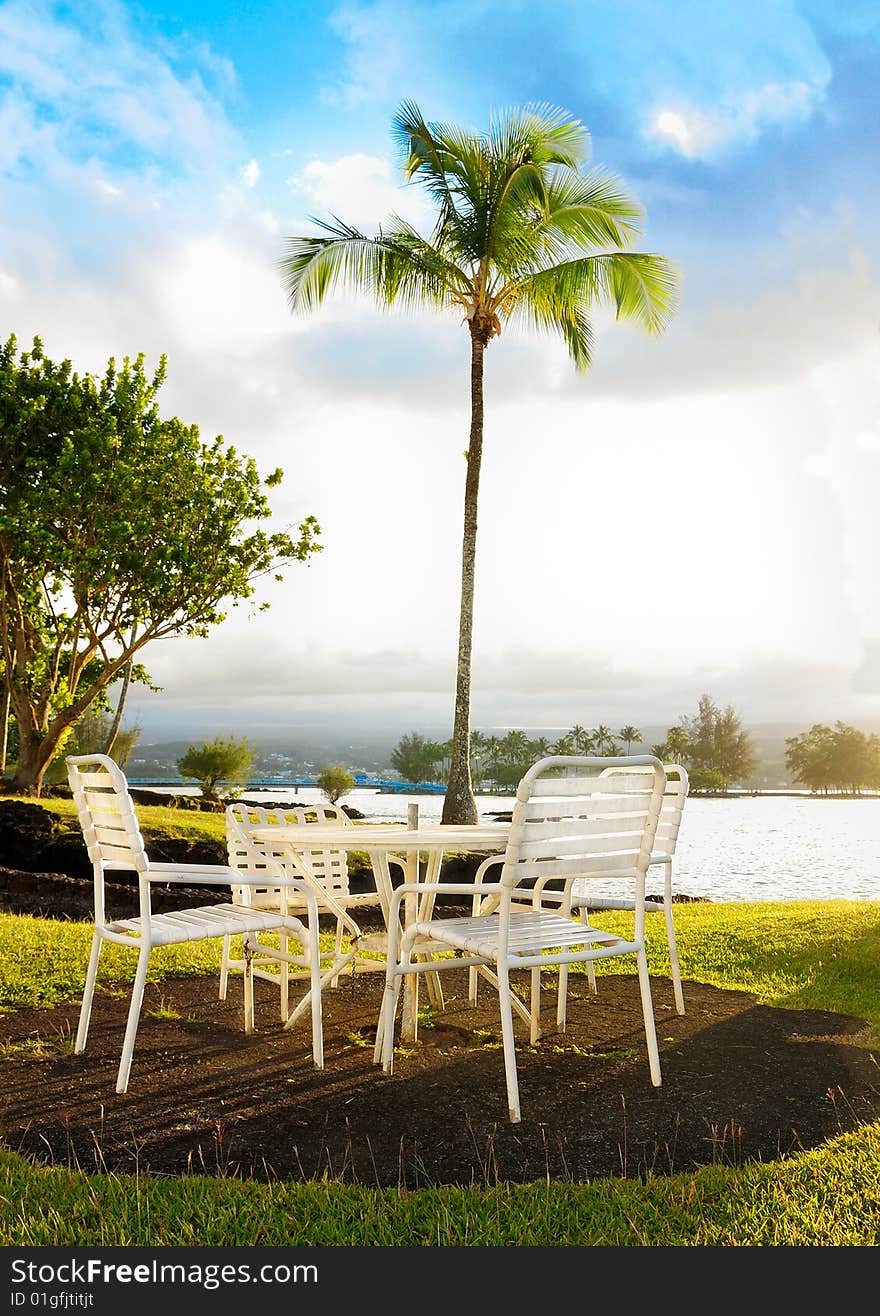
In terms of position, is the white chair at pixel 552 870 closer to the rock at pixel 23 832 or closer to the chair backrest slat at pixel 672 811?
the chair backrest slat at pixel 672 811

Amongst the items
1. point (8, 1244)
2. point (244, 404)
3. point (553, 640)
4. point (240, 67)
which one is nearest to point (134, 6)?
point (240, 67)

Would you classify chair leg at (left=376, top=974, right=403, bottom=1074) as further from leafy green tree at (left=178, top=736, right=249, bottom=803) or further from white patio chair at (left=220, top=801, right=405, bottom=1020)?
leafy green tree at (left=178, top=736, right=249, bottom=803)

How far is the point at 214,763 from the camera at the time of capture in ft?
98.2

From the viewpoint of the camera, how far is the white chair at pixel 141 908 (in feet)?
11.9

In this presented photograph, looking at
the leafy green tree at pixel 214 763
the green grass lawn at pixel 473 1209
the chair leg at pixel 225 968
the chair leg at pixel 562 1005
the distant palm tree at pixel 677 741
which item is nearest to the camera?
the green grass lawn at pixel 473 1209

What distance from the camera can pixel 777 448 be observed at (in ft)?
75.9

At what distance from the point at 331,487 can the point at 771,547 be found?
48.8 feet

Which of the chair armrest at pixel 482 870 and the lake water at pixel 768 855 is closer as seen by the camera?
the chair armrest at pixel 482 870

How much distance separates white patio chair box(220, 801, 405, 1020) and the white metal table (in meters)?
0.16

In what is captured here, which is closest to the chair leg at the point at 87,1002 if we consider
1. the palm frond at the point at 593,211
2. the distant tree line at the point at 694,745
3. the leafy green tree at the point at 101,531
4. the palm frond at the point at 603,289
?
the palm frond at the point at 603,289

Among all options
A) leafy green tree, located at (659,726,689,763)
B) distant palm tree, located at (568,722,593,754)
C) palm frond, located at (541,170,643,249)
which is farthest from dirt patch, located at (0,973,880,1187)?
leafy green tree, located at (659,726,689,763)

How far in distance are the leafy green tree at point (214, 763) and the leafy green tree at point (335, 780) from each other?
768 cm

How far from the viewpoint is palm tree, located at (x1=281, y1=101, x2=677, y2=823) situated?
14570 mm

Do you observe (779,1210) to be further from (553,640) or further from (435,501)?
(553,640)
